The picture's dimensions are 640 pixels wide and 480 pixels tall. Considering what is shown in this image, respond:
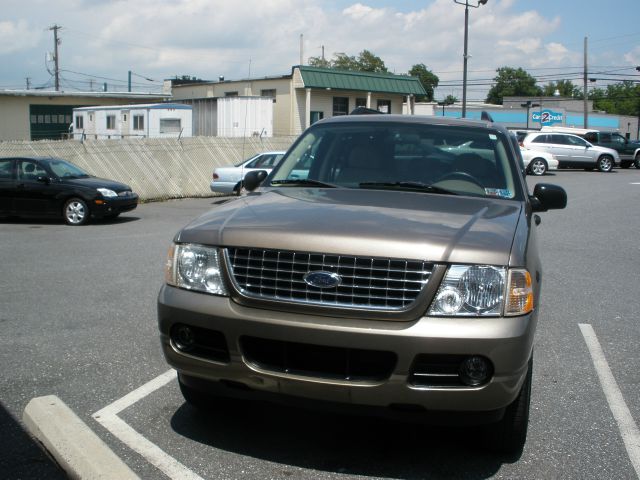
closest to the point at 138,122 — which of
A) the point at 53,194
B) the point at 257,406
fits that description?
the point at 53,194

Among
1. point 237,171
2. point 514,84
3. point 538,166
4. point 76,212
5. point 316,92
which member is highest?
point 514,84

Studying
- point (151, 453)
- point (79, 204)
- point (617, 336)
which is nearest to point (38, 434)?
point (151, 453)

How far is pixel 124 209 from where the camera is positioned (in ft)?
53.4

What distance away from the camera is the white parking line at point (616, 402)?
412cm

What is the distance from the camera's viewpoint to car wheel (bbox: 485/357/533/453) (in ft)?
12.5

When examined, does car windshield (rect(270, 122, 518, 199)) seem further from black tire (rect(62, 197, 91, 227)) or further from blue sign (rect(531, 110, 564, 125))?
blue sign (rect(531, 110, 564, 125))

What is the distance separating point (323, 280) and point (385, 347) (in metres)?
0.43

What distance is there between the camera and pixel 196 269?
3803mm

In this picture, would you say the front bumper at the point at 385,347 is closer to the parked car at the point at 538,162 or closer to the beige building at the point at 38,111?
the parked car at the point at 538,162

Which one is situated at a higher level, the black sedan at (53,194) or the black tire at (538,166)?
the black tire at (538,166)

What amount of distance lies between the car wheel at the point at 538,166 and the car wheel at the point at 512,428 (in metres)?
28.9

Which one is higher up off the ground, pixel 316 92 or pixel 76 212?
pixel 316 92

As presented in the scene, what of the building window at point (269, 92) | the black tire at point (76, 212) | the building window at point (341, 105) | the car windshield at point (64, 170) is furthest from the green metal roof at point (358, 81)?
the black tire at point (76, 212)

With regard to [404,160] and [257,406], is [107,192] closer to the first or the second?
[404,160]
